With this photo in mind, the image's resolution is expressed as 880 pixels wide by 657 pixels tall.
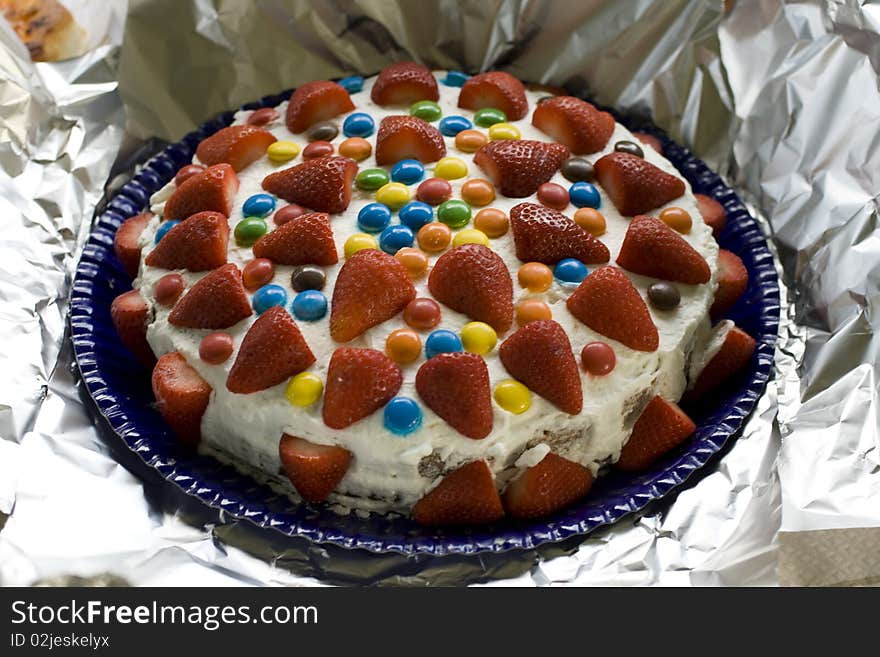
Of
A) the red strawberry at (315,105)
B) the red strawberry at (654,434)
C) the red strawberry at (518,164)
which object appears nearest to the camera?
the red strawberry at (654,434)

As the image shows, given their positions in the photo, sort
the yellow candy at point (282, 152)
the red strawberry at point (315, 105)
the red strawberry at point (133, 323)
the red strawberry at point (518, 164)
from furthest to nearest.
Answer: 1. the red strawberry at point (315, 105)
2. the yellow candy at point (282, 152)
3. the red strawberry at point (518, 164)
4. the red strawberry at point (133, 323)

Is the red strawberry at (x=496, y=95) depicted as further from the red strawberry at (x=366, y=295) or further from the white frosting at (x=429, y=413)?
the red strawberry at (x=366, y=295)

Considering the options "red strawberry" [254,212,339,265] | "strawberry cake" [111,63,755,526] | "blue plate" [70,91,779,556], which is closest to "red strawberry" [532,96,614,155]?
"strawberry cake" [111,63,755,526]

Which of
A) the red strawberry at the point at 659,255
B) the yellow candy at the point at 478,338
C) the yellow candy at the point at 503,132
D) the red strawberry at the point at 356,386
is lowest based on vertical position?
the red strawberry at the point at 356,386

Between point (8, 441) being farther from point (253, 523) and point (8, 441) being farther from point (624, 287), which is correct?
point (624, 287)

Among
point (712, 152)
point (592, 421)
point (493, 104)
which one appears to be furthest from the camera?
point (712, 152)

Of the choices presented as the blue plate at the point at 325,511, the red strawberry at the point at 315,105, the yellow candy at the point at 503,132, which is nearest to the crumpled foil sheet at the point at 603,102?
the blue plate at the point at 325,511

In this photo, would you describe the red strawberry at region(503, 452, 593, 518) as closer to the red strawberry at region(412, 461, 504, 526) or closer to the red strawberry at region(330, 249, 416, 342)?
the red strawberry at region(412, 461, 504, 526)
